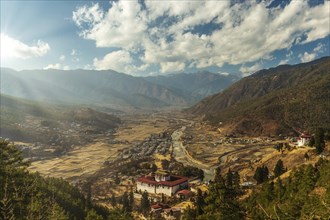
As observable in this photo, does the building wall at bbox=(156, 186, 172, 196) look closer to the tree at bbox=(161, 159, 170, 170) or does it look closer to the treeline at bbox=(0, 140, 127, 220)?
the treeline at bbox=(0, 140, 127, 220)

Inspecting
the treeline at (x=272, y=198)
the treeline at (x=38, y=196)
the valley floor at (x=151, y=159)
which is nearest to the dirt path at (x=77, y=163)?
the valley floor at (x=151, y=159)

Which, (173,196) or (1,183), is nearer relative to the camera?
(1,183)

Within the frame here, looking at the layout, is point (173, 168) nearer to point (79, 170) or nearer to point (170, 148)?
point (79, 170)

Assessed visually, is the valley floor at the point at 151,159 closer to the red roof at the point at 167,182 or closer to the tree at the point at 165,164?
the tree at the point at 165,164

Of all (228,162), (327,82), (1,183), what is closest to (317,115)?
(327,82)

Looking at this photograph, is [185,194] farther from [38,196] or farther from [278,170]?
[38,196]
